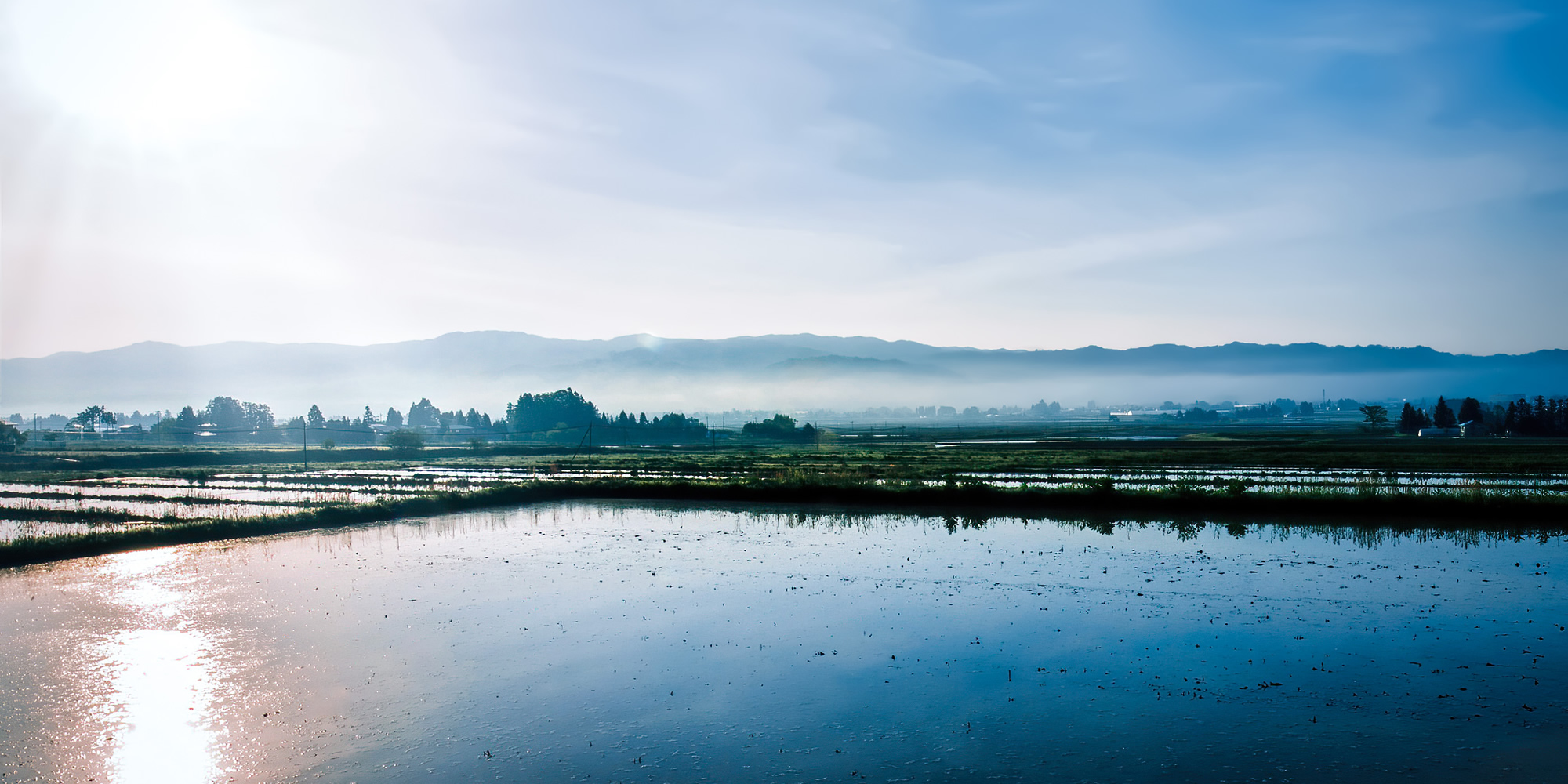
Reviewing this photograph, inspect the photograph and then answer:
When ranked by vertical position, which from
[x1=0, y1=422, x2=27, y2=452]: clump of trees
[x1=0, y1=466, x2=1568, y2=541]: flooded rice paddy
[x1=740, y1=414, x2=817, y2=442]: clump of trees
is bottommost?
[x1=0, y1=466, x2=1568, y2=541]: flooded rice paddy

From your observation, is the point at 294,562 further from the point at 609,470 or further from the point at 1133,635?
the point at 609,470

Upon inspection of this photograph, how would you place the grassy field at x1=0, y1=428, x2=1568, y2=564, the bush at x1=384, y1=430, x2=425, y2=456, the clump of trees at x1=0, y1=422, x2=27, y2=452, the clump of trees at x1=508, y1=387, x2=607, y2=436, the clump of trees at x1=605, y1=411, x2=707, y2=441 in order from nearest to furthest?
the grassy field at x1=0, y1=428, x2=1568, y2=564 < the clump of trees at x1=0, y1=422, x2=27, y2=452 < the bush at x1=384, y1=430, x2=425, y2=456 < the clump of trees at x1=605, y1=411, x2=707, y2=441 < the clump of trees at x1=508, y1=387, x2=607, y2=436

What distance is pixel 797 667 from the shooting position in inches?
402

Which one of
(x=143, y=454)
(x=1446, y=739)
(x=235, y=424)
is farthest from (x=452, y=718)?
(x=235, y=424)

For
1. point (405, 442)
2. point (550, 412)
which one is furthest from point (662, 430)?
point (405, 442)

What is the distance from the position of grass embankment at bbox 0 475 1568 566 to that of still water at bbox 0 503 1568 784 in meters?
2.54

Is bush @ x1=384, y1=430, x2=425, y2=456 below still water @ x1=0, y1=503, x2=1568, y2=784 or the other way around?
the other way around

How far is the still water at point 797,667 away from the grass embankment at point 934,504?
100 inches

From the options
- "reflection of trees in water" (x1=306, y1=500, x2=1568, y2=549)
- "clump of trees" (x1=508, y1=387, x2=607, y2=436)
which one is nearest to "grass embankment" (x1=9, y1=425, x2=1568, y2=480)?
"reflection of trees in water" (x1=306, y1=500, x2=1568, y2=549)

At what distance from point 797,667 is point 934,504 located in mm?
17987

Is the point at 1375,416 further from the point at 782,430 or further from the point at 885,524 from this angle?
the point at 885,524

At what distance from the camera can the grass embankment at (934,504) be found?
20.8m

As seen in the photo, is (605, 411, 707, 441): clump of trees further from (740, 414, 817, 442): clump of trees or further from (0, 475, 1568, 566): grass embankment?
(0, 475, 1568, 566): grass embankment

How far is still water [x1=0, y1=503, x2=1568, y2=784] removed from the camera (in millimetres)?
7570
